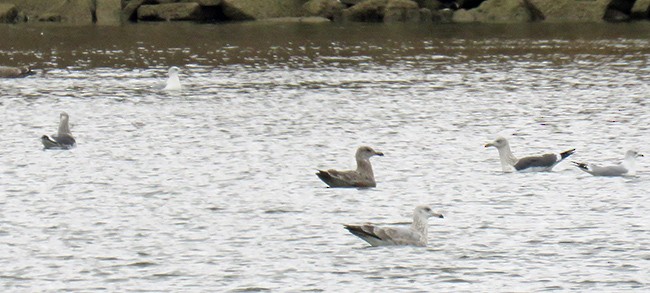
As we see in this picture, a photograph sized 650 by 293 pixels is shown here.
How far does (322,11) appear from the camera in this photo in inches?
2753

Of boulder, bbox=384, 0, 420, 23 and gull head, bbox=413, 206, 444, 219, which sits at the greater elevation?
gull head, bbox=413, 206, 444, 219

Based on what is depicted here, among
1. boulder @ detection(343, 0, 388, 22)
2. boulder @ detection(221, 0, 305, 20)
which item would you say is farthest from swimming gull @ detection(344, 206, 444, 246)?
boulder @ detection(221, 0, 305, 20)

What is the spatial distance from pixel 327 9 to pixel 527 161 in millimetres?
48801

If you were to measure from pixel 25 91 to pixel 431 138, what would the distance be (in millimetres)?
14151

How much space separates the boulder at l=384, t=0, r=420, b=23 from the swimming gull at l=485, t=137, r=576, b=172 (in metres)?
46.9

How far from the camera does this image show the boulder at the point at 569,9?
6581cm

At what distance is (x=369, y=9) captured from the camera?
68.9 meters

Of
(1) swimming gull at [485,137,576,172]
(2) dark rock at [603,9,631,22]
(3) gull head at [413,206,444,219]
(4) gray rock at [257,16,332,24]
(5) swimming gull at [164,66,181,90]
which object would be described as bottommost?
(4) gray rock at [257,16,332,24]

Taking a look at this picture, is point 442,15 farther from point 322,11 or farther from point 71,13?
point 71,13

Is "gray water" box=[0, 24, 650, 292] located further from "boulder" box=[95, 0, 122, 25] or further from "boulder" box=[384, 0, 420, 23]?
"boulder" box=[95, 0, 122, 25]

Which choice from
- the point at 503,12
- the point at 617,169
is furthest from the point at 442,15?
the point at 617,169

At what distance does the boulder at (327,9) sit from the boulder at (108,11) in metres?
9.29

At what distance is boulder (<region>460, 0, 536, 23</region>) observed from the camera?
66500 millimetres

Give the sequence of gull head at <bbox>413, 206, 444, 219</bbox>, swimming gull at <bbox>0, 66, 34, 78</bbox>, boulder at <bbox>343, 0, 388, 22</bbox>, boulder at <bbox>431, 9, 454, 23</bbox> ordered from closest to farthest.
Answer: gull head at <bbox>413, 206, 444, 219</bbox>
swimming gull at <bbox>0, 66, 34, 78</bbox>
boulder at <bbox>431, 9, 454, 23</bbox>
boulder at <bbox>343, 0, 388, 22</bbox>
